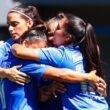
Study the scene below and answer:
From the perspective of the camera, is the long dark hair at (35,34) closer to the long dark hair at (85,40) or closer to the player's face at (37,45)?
the player's face at (37,45)

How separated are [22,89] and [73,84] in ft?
1.19

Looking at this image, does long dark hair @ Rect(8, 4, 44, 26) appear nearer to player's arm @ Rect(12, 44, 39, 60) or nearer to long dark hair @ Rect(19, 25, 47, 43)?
long dark hair @ Rect(19, 25, 47, 43)

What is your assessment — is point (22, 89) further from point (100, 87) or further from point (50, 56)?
point (100, 87)

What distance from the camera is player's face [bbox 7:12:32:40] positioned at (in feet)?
11.7

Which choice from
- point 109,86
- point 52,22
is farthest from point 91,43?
point 109,86

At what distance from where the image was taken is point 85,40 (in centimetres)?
343

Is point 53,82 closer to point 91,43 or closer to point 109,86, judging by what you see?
point 91,43

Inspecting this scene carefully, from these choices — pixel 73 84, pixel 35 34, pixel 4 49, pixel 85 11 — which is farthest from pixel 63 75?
pixel 85 11

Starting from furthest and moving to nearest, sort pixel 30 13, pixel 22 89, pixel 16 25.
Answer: pixel 30 13 < pixel 16 25 < pixel 22 89

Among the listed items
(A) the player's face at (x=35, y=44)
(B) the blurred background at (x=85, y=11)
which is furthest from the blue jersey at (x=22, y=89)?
(B) the blurred background at (x=85, y=11)

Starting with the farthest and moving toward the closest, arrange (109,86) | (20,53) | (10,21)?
(109,86) < (10,21) < (20,53)

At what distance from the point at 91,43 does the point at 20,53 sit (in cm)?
51

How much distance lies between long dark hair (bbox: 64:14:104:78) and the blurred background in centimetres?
303

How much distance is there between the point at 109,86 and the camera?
6.63m
